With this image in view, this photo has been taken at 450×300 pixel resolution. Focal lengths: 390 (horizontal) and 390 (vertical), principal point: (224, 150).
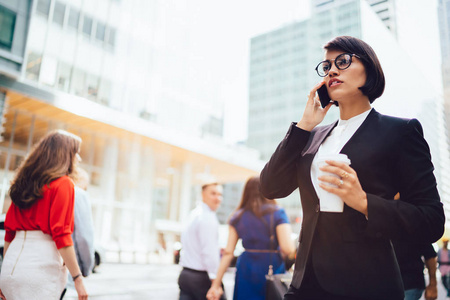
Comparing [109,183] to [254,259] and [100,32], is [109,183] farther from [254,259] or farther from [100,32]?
[254,259]

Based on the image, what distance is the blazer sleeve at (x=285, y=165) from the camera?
4.90ft

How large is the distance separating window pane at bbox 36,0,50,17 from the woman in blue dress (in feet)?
49.4

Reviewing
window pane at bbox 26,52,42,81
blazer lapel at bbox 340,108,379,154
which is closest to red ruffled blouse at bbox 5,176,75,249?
blazer lapel at bbox 340,108,379,154

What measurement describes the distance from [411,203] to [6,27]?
13.5m

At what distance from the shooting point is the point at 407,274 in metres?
3.35

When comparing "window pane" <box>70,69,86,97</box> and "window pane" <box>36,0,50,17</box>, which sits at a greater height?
"window pane" <box>36,0,50,17</box>

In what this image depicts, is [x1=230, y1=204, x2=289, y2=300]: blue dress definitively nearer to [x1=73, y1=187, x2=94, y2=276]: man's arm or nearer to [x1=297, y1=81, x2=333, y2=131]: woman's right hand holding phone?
[x1=73, y1=187, x2=94, y2=276]: man's arm

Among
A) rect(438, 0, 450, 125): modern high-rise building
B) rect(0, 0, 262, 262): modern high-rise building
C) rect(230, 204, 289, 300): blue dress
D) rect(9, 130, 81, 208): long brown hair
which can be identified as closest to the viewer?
rect(9, 130, 81, 208): long brown hair

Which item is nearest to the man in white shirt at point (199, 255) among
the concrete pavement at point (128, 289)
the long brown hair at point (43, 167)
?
the long brown hair at point (43, 167)

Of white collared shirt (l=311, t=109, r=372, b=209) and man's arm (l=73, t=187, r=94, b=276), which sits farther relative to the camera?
man's arm (l=73, t=187, r=94, b=276)

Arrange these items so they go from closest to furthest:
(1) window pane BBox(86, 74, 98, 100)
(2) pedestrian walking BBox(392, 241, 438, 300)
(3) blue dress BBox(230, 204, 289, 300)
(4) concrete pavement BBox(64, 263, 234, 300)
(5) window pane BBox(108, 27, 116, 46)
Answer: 1. (2) pedestrian walking BBox(392, 241, 438, 300)
2. (3) blue dress BBox(230, 204, 289, 300)
3. (4) concrete pavement BBox(64, 263, 234, 300)
4. (1) window pane BBox(86, 74, 98, 100)
5. (5) window pane BBox(108, 27, 116, 46)

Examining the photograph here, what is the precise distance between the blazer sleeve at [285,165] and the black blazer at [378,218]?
6.9 inches

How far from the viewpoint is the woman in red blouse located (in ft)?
8.48

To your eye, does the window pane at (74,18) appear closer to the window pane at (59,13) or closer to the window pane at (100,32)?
the window pane at (59,13)
